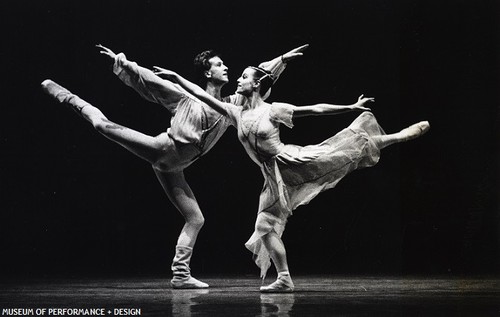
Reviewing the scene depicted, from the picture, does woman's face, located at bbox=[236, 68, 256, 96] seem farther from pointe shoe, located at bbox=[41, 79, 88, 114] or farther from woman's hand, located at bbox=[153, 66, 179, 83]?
pointe shoe, located at bbox=[41, 79, 88, 114]

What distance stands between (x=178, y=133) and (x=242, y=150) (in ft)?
3.44

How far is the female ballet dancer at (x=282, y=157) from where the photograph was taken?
441 cm

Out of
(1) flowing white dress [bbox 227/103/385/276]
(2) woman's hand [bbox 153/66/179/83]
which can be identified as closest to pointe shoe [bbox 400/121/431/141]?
(1) flowing white dress [bbox 227/103/385/276]

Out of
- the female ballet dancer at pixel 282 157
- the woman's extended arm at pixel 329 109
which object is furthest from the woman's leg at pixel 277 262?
the woman's extended arm at pixel 329 109

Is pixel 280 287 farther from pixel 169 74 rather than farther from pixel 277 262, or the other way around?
pixel 169 74

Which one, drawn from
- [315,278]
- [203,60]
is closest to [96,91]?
[203,60]

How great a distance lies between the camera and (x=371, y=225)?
5652 millimetres

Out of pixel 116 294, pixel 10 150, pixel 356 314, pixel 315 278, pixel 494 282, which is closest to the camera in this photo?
pixel 356 314

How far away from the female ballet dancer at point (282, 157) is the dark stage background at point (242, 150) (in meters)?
1.10

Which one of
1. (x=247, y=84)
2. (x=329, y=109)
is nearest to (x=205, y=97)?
(x=247, y=84)

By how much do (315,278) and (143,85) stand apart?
62.9 inches

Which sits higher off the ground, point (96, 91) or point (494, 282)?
point (96, 91)

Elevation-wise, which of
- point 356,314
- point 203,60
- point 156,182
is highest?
point 203,60

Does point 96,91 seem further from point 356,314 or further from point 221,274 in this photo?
point 356,314
